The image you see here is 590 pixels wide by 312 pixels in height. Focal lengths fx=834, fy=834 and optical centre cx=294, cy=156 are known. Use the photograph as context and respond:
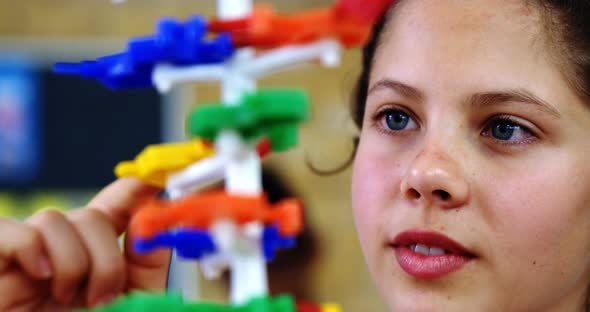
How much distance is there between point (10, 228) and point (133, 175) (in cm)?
11

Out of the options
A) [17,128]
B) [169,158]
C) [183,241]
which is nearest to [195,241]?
[183,241]

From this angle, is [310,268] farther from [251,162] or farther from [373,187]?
[251,162]

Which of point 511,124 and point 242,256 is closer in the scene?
point 242,256

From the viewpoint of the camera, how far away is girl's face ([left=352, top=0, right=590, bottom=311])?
748 mm

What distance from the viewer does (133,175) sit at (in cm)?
74

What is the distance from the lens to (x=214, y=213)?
0.54 metres

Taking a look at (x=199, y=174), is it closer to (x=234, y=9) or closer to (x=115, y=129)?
(x=234, y=9)

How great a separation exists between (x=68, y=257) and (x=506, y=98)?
0.42m

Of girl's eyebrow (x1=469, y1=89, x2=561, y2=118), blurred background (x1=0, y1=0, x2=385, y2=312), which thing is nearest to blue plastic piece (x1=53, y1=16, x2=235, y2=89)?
girl's eyebrow (x1=469, y1=89, x2=561, y2=118)

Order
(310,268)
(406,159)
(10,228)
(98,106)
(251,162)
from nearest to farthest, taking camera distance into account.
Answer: (251,162)
(10,228)
(406,159)
(98,106)
(310,268)

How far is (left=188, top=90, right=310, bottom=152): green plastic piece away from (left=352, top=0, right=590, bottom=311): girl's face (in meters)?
0.20

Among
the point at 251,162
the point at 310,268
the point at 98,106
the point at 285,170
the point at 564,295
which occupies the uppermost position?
the point at 251,162

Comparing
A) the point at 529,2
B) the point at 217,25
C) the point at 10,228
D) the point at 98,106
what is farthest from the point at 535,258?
the point at 98,106

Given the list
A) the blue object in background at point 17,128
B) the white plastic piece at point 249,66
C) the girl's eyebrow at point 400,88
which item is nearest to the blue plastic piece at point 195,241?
the white plastic piece at point 249,66
